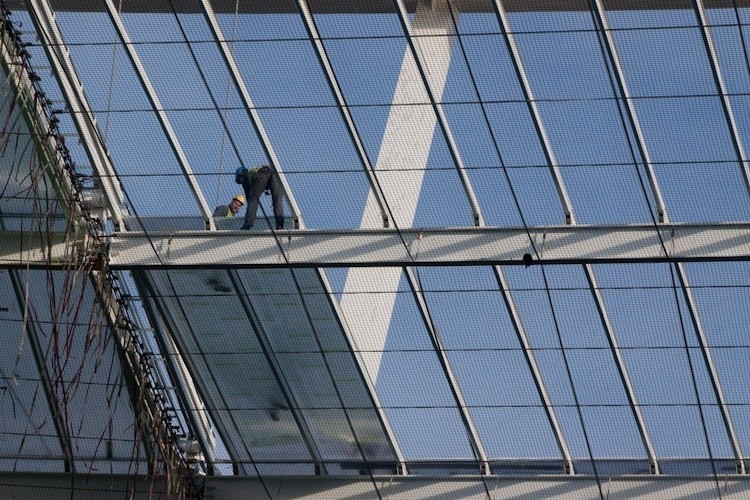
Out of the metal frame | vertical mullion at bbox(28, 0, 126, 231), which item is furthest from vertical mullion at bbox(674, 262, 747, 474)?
the metal frame

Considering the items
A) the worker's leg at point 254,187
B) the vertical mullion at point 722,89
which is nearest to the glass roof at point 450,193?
the vertical mullion at point 722,89

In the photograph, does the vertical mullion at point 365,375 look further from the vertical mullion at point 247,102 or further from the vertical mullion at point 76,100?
the vertical mullion at point 76,100

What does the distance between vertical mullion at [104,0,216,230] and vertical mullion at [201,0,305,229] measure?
92 centimetres

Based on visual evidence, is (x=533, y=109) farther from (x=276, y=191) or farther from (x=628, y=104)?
(x=276, y=191)

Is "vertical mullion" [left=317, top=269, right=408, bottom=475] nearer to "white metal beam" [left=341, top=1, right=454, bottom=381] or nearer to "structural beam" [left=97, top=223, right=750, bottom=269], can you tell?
"white metal beam" [left=341, top=1, right=454, bottom=381]

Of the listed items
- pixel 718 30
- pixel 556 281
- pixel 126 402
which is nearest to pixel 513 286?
pixel 556 281

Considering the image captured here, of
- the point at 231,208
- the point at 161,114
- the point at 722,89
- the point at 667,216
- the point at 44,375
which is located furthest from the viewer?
the point at 44,375

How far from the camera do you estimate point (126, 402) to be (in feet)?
75.3

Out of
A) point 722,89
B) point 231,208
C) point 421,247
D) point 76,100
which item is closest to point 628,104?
point 722,89

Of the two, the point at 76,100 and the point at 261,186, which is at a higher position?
the point at 76,100

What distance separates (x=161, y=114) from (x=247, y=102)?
3.32ft

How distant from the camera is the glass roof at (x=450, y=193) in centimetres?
1922

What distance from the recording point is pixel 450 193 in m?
20.0

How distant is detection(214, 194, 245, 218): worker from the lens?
20.4 m
